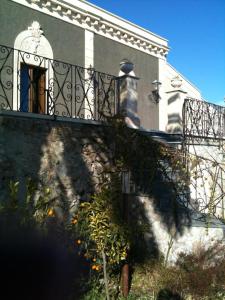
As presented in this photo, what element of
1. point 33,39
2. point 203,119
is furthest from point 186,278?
point 33,39

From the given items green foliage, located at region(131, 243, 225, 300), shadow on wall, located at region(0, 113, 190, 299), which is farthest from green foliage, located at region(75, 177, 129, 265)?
green foliage, located at region(131, 243, 225, 300)

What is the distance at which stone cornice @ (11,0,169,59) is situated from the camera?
10776 millimetres

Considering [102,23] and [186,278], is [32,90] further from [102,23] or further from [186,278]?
[186,278]

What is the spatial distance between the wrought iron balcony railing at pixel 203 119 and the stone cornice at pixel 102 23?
485cm

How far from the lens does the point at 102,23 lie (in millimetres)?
12297

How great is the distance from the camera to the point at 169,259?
6.57 metres

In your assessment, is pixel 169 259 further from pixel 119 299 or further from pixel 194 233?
pixel 119 299

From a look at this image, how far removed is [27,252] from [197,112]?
6.31 meters

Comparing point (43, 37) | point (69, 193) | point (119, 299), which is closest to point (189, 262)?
point (119, 299)

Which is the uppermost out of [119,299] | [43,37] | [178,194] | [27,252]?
[43,37]

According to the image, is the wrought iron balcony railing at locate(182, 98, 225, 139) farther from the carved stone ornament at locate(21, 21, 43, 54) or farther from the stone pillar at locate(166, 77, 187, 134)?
the carved stone ornament at locate(21, 21, 43, 54)

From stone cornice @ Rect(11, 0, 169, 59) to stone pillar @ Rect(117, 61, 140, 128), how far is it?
473 centimetres

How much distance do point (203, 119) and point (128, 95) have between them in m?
3.11

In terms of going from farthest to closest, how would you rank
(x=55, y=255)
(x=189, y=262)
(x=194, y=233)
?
(x=194, y=233), (x=189, y=262), (x=55, y=255)
